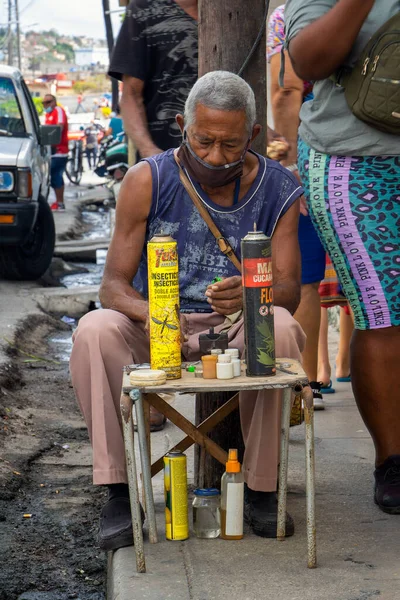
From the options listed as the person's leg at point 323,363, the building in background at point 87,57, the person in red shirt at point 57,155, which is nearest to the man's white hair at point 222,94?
the person's leg at point 323,363

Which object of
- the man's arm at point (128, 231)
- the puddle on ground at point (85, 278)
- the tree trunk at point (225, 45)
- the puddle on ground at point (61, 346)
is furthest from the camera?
the puddle on ground at point (85, 278)

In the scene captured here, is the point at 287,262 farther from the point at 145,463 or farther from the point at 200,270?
the point at 145,463

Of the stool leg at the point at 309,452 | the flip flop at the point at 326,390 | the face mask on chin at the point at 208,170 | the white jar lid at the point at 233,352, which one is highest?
the face mask on chin at the point at 208,170

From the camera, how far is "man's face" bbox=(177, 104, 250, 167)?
3.37 m

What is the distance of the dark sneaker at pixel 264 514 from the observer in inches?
132

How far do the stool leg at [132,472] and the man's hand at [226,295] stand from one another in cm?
48

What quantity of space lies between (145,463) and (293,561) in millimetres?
522

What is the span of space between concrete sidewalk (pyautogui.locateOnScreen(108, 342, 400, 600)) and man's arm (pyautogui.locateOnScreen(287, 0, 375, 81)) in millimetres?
1454

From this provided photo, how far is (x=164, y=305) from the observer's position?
10.0 ft

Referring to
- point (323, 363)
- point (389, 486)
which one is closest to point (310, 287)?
point (323, 363)

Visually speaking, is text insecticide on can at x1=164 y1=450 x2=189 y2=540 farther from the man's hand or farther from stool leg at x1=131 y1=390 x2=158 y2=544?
the man's hand

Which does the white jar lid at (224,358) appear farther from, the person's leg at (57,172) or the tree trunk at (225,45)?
the person's leg at (57,172)

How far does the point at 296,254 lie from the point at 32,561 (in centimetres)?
141

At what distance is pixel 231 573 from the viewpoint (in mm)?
3049
